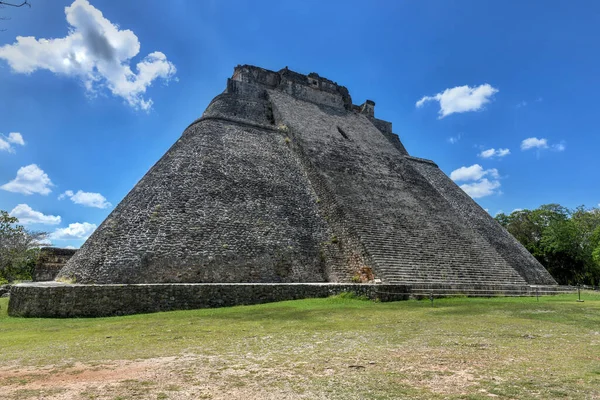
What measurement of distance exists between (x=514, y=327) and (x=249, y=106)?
1689 centimetres

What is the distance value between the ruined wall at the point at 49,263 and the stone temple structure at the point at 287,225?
11.7 ft

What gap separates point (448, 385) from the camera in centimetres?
316

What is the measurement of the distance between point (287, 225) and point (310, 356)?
26.5 feet

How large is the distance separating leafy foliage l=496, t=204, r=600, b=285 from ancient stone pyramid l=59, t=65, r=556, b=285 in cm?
1156

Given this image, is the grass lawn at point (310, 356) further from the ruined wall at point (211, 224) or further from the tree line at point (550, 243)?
the tree line at point (550, 243)

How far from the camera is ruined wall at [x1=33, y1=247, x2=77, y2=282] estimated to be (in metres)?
13.5

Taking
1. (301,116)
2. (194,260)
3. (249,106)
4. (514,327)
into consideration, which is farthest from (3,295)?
(514,327)

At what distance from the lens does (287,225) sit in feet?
40.3

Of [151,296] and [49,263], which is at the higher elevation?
[49,263]

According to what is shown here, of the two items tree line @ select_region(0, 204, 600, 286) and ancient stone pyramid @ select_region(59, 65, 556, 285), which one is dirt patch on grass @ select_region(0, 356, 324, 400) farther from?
tree line @ select_region(0, 204, 600, 286)

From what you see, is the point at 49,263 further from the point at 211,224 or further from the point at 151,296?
the point at 151,296

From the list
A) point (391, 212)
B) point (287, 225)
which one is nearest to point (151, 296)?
point (287, 225)

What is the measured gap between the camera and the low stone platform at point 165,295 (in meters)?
8.42

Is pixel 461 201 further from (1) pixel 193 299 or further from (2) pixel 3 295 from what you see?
(2) pixel 3 295
